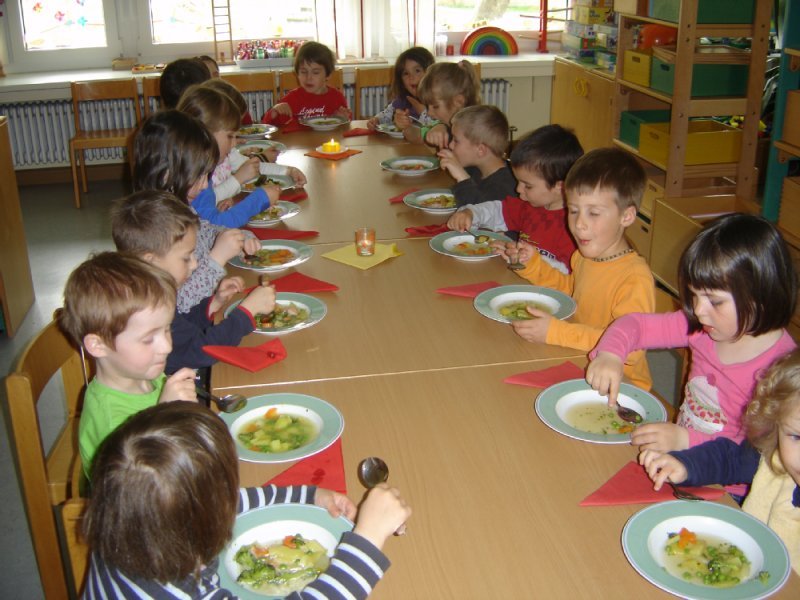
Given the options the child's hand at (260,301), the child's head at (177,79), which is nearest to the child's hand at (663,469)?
the child's hand at (260,301)

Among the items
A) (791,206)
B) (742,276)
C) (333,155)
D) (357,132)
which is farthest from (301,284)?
(791,206)

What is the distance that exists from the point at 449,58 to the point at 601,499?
5523 mm

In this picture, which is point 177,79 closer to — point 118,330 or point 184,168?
point 184,168

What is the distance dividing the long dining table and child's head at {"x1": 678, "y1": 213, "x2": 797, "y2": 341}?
0.37m

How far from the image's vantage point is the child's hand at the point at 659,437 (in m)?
1.55

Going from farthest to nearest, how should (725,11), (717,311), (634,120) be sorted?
(634,120) → (725,11) → (717,311)

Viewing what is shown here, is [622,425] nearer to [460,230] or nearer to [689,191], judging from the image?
[460,230]

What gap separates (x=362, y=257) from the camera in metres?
2.62

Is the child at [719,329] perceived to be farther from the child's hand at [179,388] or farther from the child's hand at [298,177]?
the child's hand at [298,177]

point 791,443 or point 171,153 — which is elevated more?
point 171,153

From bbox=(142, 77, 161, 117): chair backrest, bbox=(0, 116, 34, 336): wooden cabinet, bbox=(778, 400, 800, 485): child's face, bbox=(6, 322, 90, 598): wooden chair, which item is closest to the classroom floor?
bbox=(0, 116, 34, 336): wooden cabinet

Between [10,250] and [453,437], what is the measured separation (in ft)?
10.2

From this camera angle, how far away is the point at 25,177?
6301 mm

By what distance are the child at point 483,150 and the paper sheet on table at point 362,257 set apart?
2.21 feet
